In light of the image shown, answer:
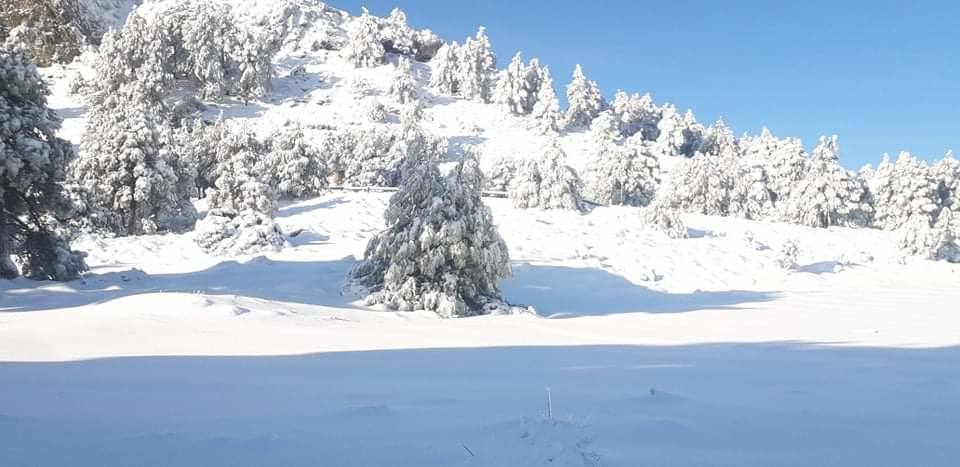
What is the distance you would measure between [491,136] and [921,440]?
6878 centimetres

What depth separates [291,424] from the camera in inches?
160

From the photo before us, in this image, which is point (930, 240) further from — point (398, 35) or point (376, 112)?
point (398, 35)

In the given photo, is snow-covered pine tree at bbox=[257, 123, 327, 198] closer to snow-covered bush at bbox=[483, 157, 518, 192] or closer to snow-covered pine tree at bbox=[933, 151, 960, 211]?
snow-covered bush at bbox=[483, 157, 518, 192]

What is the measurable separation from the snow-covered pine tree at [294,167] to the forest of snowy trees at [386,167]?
0.13 meters

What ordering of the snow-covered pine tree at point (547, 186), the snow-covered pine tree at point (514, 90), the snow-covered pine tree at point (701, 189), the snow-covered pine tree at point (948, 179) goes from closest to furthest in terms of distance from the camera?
1. the snow-covered pine tree at point (547, 186)
2. the snow-covered pine tree at point (701, 189)
3. the snow-covered pine tree at point (948, 179)
4. the snow-covered pine tree at point (514, 90)

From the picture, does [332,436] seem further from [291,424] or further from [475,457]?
[475,457]

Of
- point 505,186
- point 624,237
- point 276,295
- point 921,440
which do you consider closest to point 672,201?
point 505,186

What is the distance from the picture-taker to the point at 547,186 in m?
35.4

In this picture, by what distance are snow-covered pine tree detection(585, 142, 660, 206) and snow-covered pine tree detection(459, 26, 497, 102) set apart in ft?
121

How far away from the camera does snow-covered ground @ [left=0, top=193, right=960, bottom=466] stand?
360 centimetres

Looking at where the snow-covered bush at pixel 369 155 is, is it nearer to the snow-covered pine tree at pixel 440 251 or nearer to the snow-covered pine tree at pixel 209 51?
the snow-covered pine tree at pixel 209 51

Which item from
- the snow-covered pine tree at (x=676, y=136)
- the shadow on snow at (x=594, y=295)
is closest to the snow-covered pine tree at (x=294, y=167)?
the shadow on snow at (x=594, y=295)

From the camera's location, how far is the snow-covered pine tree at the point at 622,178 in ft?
166

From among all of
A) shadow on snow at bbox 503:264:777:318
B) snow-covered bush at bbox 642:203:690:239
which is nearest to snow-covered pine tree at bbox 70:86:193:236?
shadow on snow at bbox 503:264:777:318
